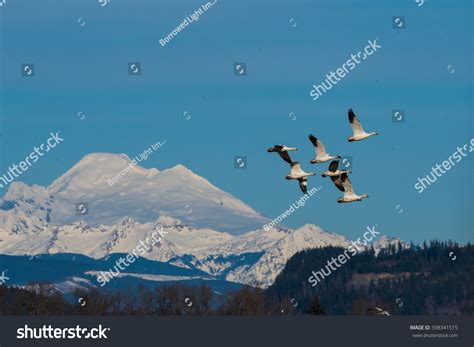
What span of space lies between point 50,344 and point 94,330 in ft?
13.2

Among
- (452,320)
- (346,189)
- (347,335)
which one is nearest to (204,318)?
(347,335)

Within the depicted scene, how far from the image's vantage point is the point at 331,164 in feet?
401

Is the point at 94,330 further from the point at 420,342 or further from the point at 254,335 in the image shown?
the point at 420,342

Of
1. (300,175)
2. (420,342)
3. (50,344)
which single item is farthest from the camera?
(300,175)

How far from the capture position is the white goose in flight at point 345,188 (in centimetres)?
12456

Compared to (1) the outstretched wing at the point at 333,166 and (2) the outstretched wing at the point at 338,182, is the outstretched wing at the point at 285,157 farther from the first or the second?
(2) the outstretched wing at the point at 338,182

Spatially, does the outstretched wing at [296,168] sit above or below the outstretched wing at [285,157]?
above

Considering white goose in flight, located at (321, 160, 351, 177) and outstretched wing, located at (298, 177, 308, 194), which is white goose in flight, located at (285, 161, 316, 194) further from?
white goose in flight, located at (321, 160, 351, 177)

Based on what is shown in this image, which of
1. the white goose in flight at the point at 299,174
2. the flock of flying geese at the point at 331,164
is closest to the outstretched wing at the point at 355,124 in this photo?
the flock of flying geese at the point at 331,164

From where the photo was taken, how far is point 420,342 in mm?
99750

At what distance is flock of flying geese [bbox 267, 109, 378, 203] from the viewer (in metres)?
116

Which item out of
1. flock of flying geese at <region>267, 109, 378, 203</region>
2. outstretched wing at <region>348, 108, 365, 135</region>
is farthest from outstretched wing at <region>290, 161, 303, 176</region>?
outstretched wing at <region>348, 108, 365, 135</region>

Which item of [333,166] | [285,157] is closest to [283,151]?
[285,157]

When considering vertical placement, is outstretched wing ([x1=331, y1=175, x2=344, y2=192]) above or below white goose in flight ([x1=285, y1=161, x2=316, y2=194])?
below
